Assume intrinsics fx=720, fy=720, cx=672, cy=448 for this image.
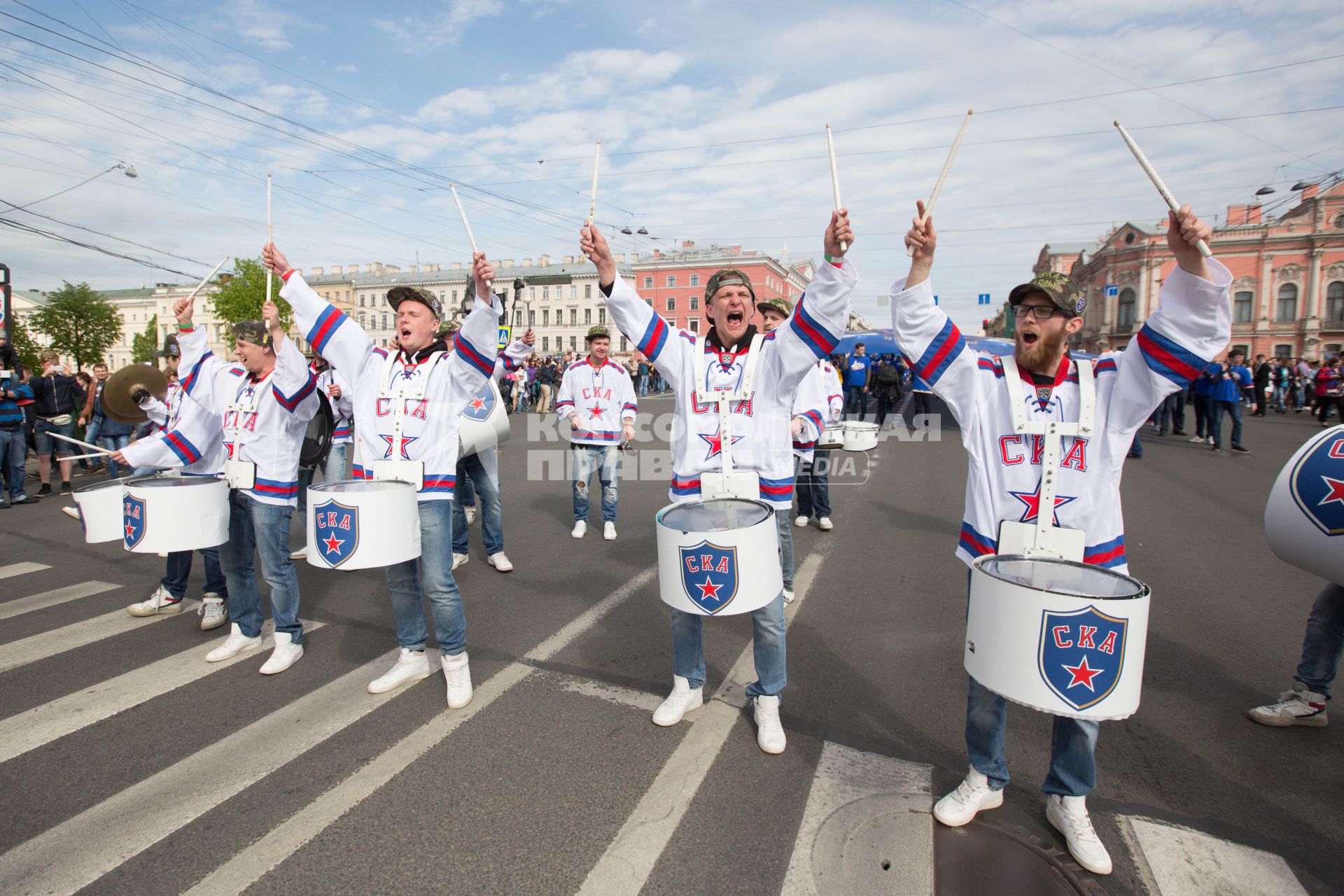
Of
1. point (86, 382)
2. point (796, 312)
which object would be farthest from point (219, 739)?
point (86, 382)

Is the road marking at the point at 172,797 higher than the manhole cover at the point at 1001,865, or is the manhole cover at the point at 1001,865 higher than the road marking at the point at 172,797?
the manhole cover at the point at 1001,865

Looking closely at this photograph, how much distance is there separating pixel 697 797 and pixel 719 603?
0.81m

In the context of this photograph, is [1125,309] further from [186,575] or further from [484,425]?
[186,575]

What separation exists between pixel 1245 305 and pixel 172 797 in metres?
70.7

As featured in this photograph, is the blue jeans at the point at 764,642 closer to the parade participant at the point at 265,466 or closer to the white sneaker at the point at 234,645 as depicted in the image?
the parade participant at the point at 265,466

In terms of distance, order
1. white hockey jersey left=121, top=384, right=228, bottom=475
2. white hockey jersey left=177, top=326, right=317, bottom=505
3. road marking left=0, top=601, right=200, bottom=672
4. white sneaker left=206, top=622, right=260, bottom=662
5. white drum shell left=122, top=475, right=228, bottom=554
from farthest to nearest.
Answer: white hockey jersey left=121, top=384, right=228, bottom=475
road marking left=0, top=601, right=200, bottom=672
white sneaker left=206, top=622, right=260, bottom=662
white hockey jersey left=177, top=326, right=317, bottom=505
white drum shell left=122, top=475, right=228, bottom=554

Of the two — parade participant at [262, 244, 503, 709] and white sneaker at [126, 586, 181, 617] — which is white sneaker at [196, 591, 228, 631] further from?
parade participant at [262, 244, 503, 709]

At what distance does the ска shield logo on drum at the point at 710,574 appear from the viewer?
2.85 m

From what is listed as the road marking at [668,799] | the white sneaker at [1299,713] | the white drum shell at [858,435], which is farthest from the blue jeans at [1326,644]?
the white drum shell at [858,435]

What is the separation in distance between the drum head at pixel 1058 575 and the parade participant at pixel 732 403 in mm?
966

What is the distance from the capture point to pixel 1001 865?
2545 mm

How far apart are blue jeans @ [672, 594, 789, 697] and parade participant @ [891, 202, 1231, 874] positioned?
829 mm

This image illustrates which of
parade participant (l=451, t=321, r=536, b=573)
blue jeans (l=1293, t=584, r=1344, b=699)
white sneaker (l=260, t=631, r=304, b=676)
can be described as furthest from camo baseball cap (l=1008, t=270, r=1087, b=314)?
parade participant (l=451, t=321, r=536, b=573)

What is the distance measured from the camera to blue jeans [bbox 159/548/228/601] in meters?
5.04
